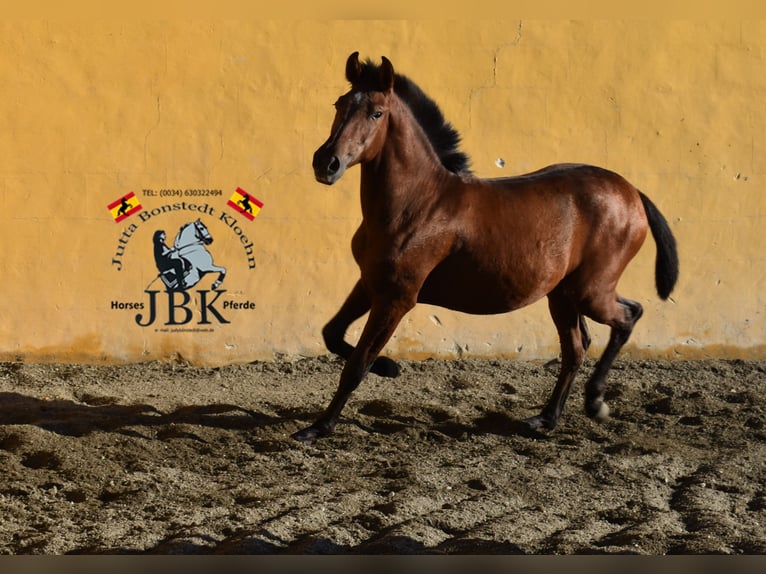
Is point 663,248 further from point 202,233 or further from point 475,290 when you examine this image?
point 202,233

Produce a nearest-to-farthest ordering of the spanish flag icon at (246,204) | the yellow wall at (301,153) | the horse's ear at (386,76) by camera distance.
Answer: the horse's ear at (386,76) → the yellow wall at (301,153) → the spanish flag icon at (246,204)

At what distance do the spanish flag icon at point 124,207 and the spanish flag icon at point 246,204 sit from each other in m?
0.66

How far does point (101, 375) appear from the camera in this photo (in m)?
7.46

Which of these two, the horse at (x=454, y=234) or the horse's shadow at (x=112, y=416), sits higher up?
the horse at (x=454, y=234)

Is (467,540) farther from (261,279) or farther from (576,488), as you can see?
(261,279)

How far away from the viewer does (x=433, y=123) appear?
591cm

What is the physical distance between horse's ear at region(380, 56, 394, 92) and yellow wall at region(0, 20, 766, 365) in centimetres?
226

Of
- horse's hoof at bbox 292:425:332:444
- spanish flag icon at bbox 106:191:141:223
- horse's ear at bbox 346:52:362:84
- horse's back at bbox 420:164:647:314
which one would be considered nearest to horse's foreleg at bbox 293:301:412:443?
horse's hoof at bbox 292:425:332:444

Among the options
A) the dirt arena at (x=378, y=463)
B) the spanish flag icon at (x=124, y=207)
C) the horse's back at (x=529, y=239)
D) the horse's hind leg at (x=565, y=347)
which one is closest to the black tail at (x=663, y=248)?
the horse's back at (x=529, y=239)

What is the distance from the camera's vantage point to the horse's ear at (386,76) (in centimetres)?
547

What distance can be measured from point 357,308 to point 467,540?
201 cm

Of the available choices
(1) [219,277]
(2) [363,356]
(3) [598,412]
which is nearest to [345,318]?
(2) [363,356]

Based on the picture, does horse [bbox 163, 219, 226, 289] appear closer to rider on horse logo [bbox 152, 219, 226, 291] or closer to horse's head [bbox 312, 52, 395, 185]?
rider on horse logo [bbox 152, 219, 226, 291]

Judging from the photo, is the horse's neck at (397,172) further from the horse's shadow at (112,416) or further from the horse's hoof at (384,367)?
the horse's shadow at (112,416)
